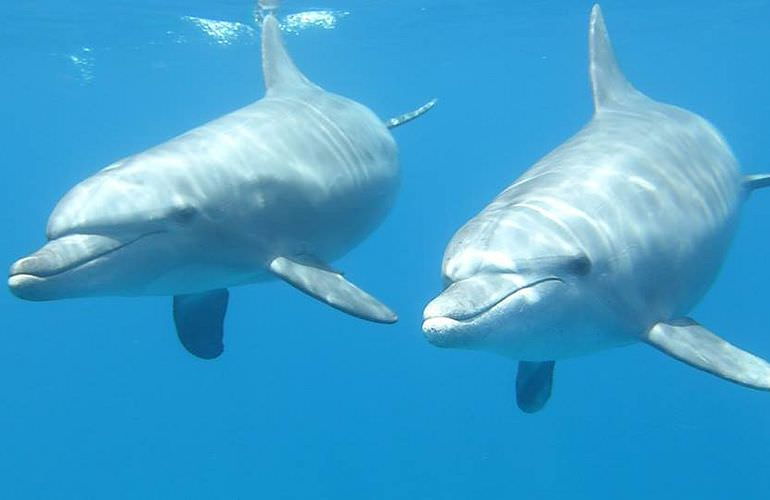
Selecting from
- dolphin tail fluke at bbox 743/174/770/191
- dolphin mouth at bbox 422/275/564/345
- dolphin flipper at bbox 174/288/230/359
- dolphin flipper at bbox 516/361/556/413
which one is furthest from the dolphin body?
dolphin flipper at bbox 174/288/230/359

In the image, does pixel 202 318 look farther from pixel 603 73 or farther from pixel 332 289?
pixel 603 73

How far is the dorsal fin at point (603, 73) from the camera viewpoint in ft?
Answer: 29.5

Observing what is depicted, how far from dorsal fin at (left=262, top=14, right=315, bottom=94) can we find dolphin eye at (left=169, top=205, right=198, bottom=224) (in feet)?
11.4

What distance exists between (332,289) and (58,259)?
2.06m

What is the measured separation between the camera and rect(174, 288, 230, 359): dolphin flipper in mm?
8719

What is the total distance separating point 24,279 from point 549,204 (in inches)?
143

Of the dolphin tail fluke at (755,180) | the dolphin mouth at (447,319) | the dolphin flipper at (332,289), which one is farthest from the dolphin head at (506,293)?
the dolphin tail fluke at (755,180)

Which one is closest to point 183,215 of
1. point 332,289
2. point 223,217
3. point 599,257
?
point 223,217

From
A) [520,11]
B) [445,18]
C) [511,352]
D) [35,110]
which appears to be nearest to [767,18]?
[520,11]

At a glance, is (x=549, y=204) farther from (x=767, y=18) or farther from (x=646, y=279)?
(x=767, y=18)

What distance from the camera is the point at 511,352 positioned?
5.61 metres

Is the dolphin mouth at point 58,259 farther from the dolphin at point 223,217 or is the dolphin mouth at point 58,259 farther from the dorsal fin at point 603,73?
the dorsal fin at point 603,73

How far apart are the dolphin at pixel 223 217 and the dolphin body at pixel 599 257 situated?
1362 mm

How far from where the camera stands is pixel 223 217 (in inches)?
277
